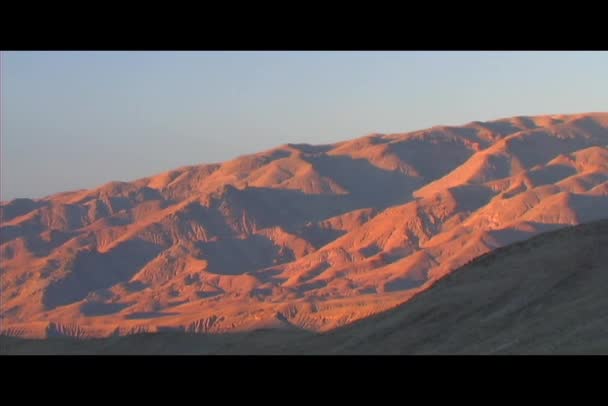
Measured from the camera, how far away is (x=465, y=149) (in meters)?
126

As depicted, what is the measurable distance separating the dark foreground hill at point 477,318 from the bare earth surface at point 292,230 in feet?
108

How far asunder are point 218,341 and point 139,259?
76.2 meters

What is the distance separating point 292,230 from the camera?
10356cm

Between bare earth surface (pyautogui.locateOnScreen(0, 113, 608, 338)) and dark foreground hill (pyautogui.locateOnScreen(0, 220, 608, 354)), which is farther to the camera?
bare earth surface (pyautogui.locateOnScreen(0, 113, 608, 338))

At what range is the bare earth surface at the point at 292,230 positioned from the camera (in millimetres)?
75188

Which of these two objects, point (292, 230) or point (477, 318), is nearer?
point (477, 318)

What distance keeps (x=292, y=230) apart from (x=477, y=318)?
269 feet

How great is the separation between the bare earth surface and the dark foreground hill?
32.9 metres

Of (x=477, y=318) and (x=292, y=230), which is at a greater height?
(x=292, y=230)

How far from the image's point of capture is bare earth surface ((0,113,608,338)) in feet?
247

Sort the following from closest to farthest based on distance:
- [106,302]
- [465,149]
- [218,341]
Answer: [218,341] → [106,302] → [465,149]

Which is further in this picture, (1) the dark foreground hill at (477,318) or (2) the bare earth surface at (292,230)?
(2) the bare earth surface at (292,230)
